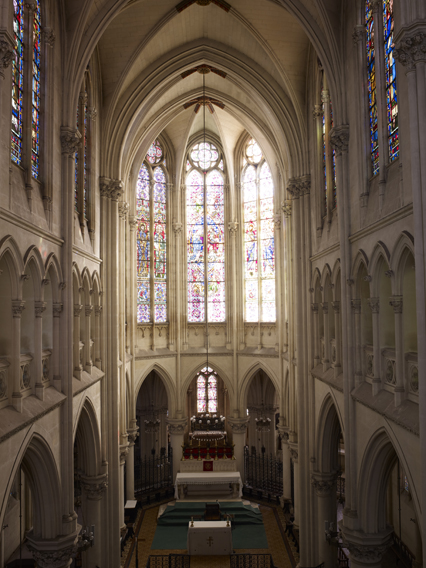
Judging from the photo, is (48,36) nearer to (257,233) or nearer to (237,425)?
(257,233)

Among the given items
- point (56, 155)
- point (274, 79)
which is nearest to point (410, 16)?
point (56, 155)

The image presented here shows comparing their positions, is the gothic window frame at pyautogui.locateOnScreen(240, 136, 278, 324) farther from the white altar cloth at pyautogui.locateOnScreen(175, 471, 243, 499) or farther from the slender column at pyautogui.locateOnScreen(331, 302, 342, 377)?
the slender column at pyautogui.locateOnScreen(331, 302, 342, 377)

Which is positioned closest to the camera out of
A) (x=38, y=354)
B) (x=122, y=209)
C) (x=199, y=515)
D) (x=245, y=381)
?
(x=38, y=354)

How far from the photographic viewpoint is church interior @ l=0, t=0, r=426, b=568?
10.2 metres

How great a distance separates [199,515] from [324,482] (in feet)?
27.2

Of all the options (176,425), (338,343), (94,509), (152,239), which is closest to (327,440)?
(338,343)

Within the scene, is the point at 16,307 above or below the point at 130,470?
above

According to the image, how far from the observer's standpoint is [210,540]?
18766 millimetres

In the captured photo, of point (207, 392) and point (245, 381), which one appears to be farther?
point (207, 392)

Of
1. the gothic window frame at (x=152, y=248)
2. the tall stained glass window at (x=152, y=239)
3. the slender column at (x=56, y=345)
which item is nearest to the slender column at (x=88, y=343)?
the slender column at (x=56, y=345)

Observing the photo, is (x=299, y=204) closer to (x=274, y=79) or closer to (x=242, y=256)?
(x=274, y=79)

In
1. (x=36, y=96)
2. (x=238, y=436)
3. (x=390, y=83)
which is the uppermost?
(x=36, y=96)

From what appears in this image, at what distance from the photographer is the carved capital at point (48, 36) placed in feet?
40.8

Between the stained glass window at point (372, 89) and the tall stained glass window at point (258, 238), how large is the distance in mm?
15426
